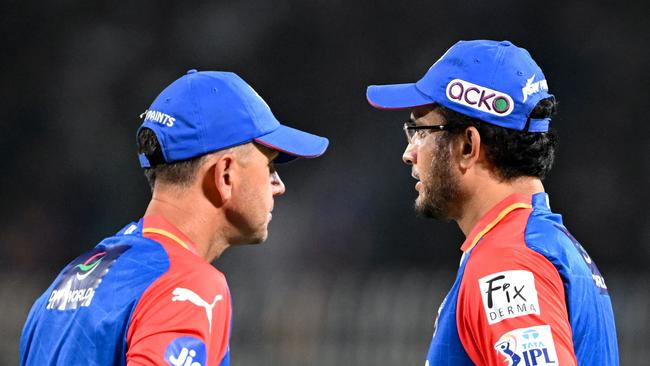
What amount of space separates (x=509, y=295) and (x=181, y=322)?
2.69 ft

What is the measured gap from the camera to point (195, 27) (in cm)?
976

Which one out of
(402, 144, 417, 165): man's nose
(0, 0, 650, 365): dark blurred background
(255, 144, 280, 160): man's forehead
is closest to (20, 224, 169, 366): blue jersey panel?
(255, 144, 280, 160): man's forehead

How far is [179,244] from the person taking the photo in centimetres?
249

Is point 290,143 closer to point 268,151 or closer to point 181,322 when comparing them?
point 268,151

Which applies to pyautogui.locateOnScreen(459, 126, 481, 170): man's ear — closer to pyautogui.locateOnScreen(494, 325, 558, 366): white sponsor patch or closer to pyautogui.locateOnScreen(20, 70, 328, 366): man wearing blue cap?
pyautogui.locateOnScreen(20, 70, 328, 366): man wearing blue cap

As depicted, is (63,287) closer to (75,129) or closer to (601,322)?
(601,322)

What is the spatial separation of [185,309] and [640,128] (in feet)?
25.2

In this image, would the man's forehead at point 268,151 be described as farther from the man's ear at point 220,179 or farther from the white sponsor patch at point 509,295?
the white sponsor patch at point 509,295

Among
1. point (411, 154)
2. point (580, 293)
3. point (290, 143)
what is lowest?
point (580, 293)

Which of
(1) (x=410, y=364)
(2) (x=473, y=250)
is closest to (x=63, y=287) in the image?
(2) (x=473, y=250)

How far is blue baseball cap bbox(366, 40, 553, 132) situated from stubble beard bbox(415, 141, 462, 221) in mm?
153

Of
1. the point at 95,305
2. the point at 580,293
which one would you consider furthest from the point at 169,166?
the point at 580,293

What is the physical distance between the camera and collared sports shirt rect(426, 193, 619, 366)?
2.35 meters

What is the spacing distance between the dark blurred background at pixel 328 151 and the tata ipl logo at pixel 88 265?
497cm
